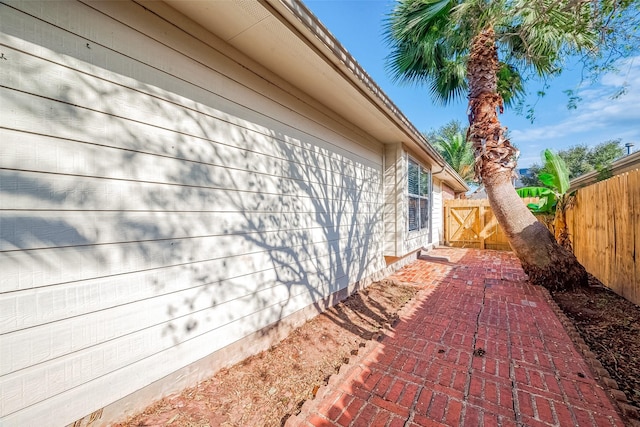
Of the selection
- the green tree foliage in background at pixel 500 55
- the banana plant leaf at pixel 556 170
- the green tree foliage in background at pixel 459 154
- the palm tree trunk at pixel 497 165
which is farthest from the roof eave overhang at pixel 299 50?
the green tree foliage in background at pixel 459 154

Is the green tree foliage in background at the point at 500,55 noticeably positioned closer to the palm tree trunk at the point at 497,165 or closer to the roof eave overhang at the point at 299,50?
the palm tree trunk at the point at 497,165

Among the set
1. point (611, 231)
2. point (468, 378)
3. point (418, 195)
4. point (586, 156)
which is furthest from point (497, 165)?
point (586, 156)

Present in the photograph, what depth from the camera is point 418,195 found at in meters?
6.58

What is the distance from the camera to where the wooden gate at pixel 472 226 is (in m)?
9.98

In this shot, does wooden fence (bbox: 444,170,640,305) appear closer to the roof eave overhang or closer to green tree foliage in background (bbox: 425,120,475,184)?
the roof eave overhang

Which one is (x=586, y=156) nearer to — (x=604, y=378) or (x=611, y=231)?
(x=611, y=231)

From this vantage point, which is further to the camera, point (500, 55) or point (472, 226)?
point (472, 226)

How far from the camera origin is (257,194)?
2666mm

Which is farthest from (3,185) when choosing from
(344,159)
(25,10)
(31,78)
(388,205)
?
(388,205)

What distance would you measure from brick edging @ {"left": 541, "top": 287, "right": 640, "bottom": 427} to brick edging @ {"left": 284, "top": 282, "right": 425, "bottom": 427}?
1.82 m

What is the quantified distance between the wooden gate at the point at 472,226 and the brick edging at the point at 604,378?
24.7 ft

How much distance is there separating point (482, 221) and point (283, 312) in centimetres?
1035

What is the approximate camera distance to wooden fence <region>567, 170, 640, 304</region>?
11.8 feet

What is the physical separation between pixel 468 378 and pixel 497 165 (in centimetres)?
468
